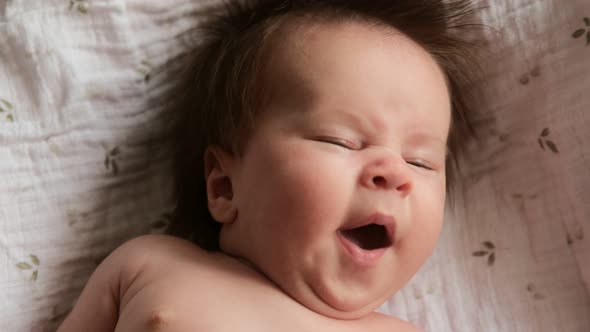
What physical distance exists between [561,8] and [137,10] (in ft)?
2.64

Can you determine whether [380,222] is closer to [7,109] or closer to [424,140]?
[424,140]

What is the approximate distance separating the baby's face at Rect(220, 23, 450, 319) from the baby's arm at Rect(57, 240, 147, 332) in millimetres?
165

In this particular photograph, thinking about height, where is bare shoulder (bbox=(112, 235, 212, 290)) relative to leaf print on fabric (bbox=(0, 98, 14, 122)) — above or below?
below

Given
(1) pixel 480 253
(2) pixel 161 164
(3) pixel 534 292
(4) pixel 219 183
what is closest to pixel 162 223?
(2) pixel 161 164

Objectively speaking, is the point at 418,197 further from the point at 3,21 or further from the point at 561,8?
the point at 3,21

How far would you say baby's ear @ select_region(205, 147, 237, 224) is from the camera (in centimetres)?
112

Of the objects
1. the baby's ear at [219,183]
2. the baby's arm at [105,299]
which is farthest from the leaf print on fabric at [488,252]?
the baby's arm at [105,299]

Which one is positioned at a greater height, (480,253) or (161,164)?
(161,164)

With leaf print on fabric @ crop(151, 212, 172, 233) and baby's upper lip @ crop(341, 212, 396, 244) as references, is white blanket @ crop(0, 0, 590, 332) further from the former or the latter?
baby's upper lip @ crop(341, 212, 396, 244)

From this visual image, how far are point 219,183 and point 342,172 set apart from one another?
24 centimetres

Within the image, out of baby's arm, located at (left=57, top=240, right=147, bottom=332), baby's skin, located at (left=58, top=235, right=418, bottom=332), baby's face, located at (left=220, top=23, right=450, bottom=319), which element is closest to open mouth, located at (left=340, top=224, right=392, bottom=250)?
baby's face, located at (left=220, top=23, right=450, bottom=319)

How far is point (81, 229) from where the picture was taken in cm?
125

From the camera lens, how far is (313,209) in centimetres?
100

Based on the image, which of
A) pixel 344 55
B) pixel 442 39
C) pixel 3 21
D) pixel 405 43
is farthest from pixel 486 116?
pixel 3 21
